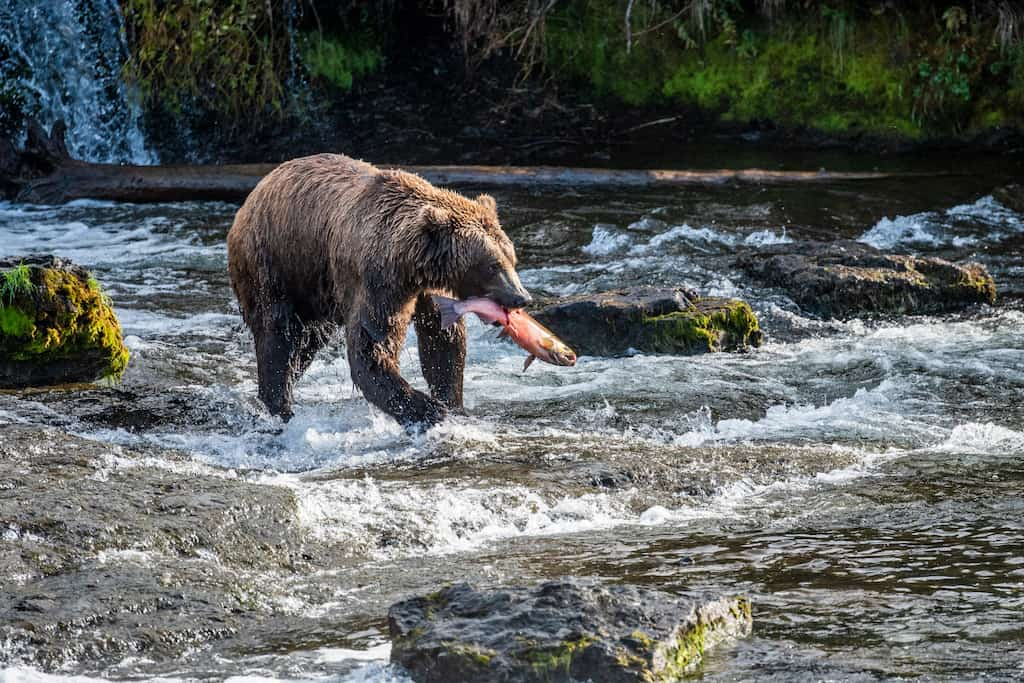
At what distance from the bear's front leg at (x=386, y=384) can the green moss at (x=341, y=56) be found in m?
10.2

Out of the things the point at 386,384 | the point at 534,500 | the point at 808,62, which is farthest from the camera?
the point at 808,62

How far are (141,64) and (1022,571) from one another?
1337 cm

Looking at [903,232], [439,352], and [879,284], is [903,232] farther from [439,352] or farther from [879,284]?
[439,352]

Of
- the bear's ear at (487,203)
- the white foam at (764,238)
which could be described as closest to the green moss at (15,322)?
the bear's ear at (487,203)

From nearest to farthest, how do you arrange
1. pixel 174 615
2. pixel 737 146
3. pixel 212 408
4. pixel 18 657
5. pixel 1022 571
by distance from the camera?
1. pixel 18 657
2. pixel 174 615
3. pixel 1022 571
4. pixel 212 408
5. pixel 737 146

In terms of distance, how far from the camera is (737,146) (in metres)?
15.8

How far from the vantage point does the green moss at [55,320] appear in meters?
7.53

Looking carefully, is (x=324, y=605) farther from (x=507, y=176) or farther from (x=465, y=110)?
(x=465, y=110)

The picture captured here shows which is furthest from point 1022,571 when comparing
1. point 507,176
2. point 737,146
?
point 737,146

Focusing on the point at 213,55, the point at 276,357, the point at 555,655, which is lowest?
the point at 276,357

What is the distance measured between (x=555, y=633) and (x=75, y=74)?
1424 cm

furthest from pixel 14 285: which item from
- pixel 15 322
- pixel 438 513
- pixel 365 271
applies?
pixel 438 513

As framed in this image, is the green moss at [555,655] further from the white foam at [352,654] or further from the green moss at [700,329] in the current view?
the green moss at [700,329]

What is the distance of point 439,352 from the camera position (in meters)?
7.43
